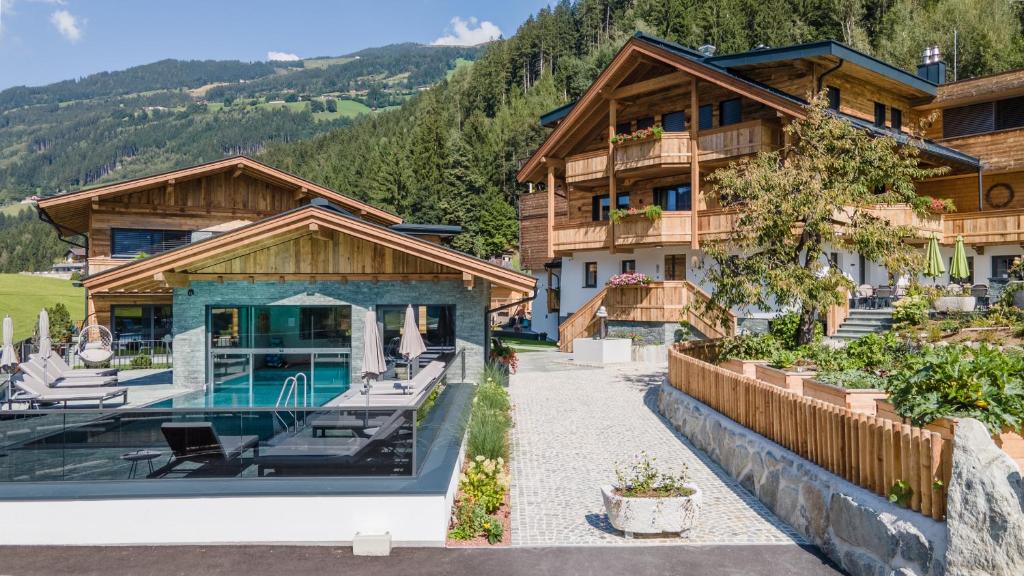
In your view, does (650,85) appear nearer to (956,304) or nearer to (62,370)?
(956,304)

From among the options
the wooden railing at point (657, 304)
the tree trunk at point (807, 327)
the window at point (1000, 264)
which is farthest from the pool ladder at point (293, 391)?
the window at point (1000, 264)

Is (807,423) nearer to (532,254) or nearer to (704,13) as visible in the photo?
(532,254)

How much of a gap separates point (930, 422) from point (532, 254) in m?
36.3

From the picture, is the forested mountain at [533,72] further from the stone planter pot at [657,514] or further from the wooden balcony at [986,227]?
the stone planter pot at [657,514]

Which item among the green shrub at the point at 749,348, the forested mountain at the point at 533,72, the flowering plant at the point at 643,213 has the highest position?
the forested mountain at the point at 533,72

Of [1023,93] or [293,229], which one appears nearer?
[293,229]

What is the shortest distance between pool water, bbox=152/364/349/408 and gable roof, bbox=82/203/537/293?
8.64 ft

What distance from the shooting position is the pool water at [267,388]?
14.8 metres

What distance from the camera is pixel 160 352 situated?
2634 cm

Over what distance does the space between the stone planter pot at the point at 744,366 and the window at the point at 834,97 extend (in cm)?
1603

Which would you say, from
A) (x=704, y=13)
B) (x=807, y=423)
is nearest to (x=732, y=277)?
(x=807, y=423)

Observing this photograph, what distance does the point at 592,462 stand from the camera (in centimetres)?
1137

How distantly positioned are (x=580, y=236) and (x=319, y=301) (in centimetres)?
1600

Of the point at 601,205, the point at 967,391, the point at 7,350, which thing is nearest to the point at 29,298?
the point at 601,205
